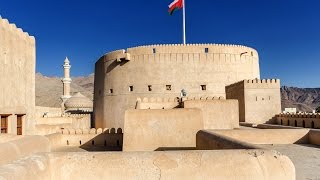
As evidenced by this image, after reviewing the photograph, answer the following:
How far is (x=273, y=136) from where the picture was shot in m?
10.6

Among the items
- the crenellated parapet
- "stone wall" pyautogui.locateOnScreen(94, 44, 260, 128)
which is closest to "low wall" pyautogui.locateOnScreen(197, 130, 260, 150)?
the crenellated parapet

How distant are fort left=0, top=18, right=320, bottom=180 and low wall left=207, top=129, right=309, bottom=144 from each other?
0.11ft

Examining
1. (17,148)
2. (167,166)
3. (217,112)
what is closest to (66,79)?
(217,112)

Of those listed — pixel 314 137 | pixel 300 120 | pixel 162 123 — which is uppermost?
pixel 162 123

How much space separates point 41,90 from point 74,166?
8178 cm

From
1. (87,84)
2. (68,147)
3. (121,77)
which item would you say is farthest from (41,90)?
(68,147)

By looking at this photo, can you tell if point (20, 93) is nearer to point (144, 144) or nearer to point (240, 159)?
point (144, 144)

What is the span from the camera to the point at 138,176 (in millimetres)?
3908

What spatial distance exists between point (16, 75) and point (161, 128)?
16.0 feet

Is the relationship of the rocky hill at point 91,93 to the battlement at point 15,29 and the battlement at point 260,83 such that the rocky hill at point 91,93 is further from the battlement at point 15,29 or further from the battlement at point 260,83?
the battlement at point 15,29

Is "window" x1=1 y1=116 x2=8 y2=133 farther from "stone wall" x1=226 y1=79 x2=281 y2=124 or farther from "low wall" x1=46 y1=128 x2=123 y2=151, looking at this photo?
"stone wall" x1=226 y1=79 x2=281 y2=124

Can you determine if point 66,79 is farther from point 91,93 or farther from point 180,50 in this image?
point 91,93

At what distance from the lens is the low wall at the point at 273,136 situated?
10.3 meters

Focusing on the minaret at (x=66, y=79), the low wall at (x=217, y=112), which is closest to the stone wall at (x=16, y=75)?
the low wall at (x=217, y=112)
